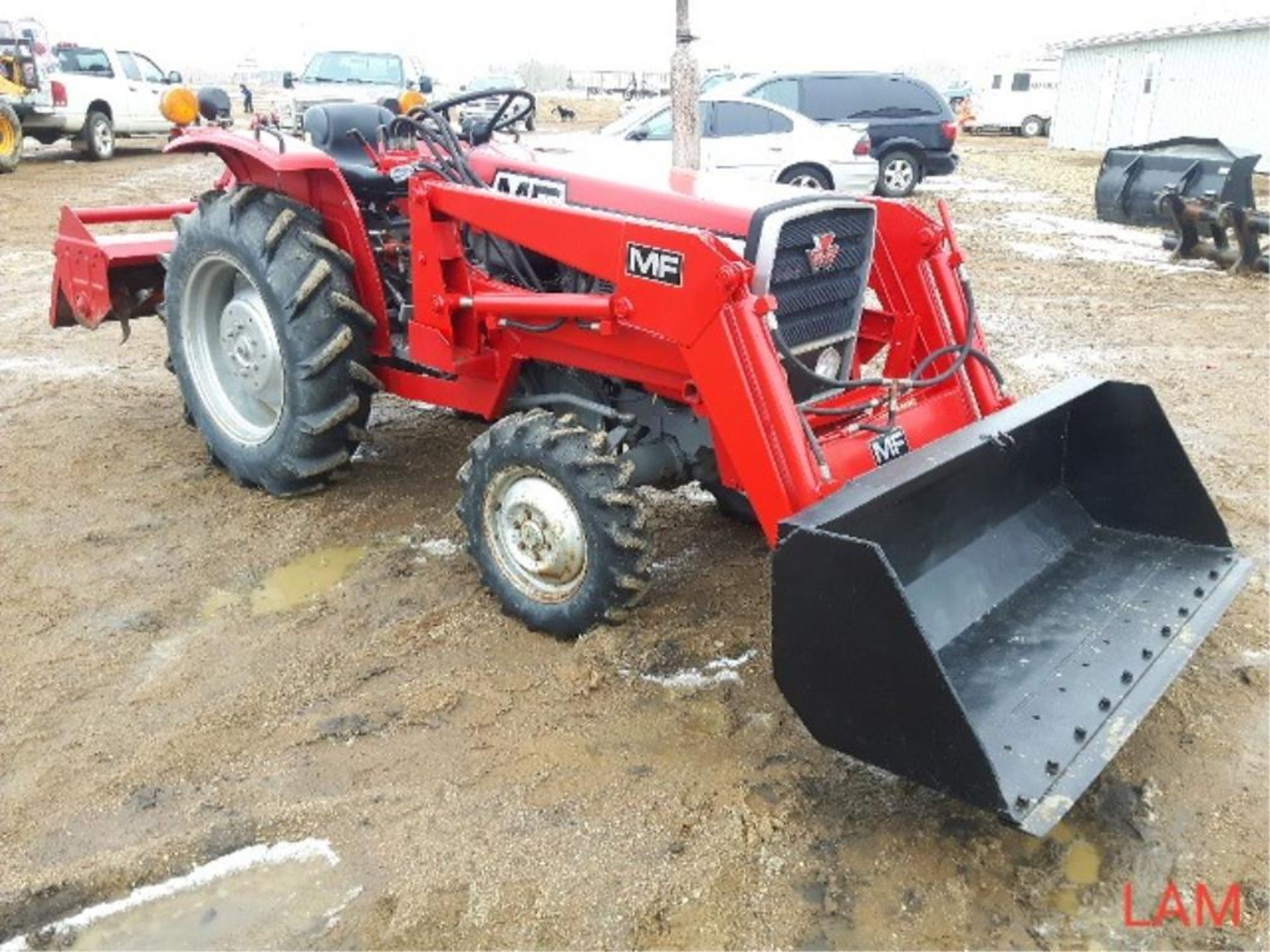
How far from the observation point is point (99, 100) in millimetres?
16750

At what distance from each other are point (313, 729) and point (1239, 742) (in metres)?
2.64

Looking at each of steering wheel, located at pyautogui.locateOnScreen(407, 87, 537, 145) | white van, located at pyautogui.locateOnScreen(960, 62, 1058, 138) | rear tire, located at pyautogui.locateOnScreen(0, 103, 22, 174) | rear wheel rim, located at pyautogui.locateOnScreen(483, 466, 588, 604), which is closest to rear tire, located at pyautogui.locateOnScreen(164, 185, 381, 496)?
steering wheel, located at pyautogui.locateOnScreen(407, 87, 537, 145)

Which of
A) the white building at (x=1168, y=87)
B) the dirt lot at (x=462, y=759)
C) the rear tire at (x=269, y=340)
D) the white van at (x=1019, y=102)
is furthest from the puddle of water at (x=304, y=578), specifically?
the white van at (x=1019, y=102)

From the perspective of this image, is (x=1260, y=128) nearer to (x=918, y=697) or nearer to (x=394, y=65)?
(x=394, y=65)

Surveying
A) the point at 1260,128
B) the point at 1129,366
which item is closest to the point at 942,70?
the point at 1260,128

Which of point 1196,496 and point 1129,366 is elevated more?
point 1196,496

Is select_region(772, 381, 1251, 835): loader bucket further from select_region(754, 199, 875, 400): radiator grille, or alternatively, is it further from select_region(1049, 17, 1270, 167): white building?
select_region(1049, 17, 1270, 167): white building

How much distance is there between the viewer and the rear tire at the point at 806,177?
41.3 feet

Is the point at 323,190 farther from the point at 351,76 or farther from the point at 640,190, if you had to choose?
the point at 351,76

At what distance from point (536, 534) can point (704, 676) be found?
2.33 feet

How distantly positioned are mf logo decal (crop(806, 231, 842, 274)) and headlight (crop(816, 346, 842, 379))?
1.00ft

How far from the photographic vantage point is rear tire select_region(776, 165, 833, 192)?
496 inches

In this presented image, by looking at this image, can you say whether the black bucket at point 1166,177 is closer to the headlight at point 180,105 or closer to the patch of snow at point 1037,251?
the patch of snow at point 1037,251

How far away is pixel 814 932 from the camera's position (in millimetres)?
2455
